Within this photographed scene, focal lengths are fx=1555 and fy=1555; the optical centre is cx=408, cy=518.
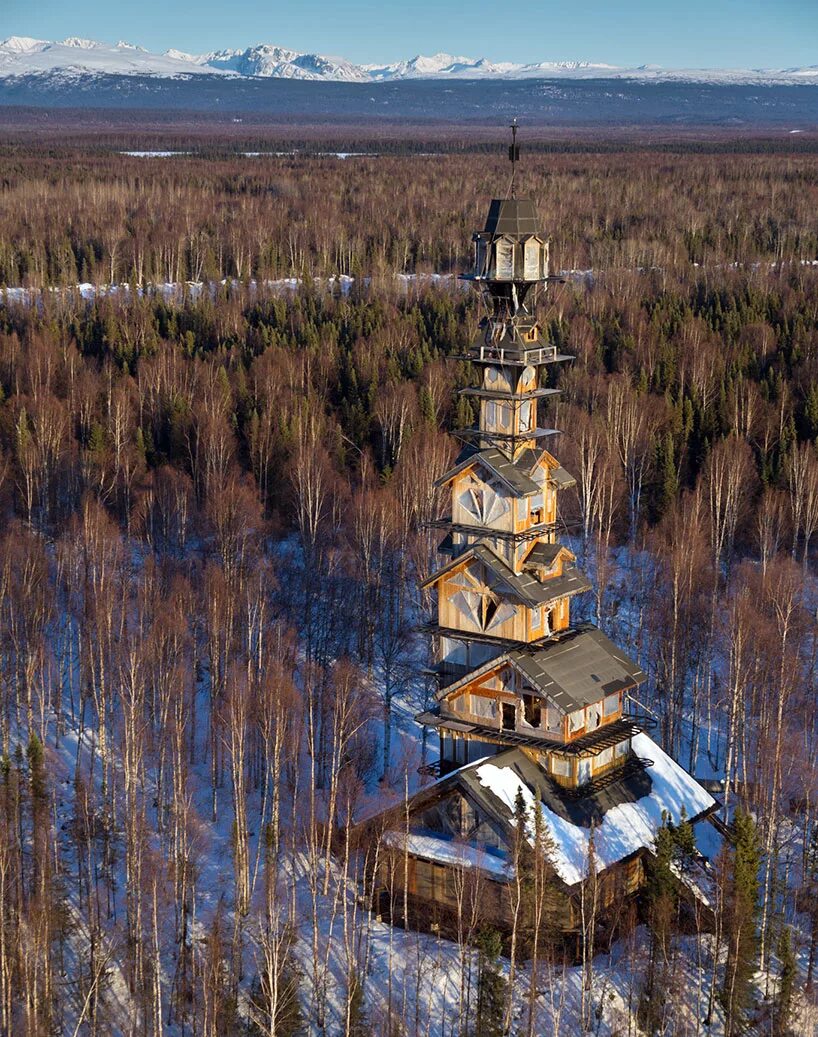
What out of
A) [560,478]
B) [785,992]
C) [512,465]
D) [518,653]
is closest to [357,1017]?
[785,992]

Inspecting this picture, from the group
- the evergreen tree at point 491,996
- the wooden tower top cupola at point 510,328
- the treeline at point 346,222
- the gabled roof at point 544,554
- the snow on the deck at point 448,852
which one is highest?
the wooden tower top cupola at point 510,328

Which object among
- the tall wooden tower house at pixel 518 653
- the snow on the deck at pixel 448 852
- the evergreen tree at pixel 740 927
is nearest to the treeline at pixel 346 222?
the tall wooden tower house at pixel 518 653

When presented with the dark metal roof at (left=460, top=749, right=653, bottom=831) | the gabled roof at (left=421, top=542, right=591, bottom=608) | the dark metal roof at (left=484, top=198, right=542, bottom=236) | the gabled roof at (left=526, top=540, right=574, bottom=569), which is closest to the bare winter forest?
the gabled roof at (left=526, top=540, right=574, bottom=569)

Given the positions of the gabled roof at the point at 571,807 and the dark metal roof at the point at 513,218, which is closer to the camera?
the gabled roof at the point at 571,807

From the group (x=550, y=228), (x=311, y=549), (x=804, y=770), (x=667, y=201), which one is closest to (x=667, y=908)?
(x=804, y=770)

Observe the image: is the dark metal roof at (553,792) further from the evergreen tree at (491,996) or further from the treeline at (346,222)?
the treeline at (346,222)

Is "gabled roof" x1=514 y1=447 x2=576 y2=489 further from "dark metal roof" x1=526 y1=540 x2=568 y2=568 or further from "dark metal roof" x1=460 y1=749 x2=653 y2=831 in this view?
"dark metal roof" x1=460 y1=749 x2=653 y2=831
